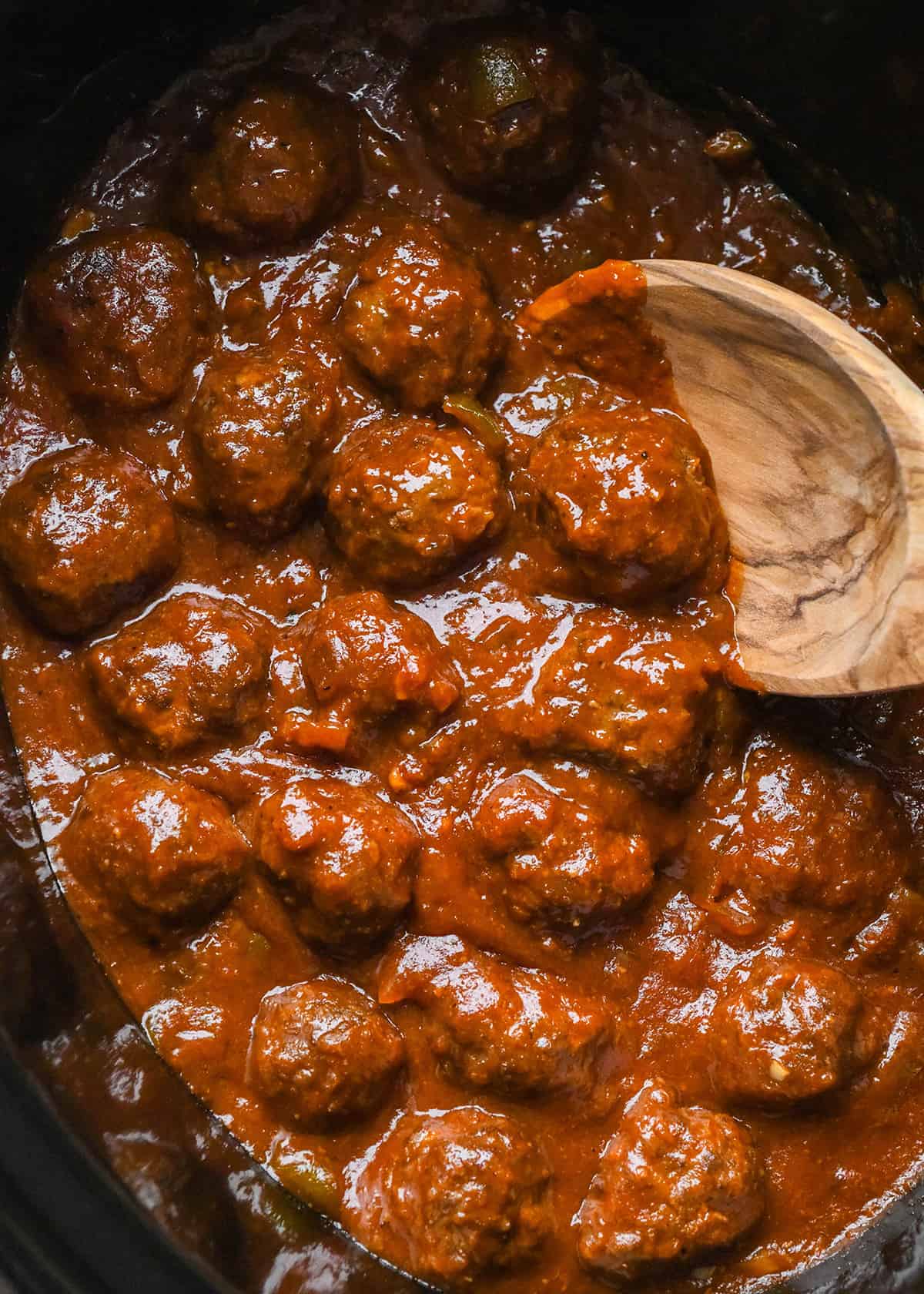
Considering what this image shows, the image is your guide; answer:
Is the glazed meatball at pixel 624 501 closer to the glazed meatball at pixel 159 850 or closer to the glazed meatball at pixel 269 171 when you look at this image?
the glazed meatball at pixel 269 171

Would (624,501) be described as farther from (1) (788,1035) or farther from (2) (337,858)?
(1) (788,1035)

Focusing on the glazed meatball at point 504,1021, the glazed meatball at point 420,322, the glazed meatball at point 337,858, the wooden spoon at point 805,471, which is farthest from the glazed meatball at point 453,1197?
the glazed meatball at point 420,322

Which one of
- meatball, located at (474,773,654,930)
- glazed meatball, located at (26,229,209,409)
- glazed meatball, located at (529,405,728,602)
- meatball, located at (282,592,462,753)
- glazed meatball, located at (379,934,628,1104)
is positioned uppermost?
glazed meatball, located at (26,229,209,409)

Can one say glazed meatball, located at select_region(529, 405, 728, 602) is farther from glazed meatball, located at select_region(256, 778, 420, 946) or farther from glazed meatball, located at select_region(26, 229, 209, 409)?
glazed meatball, located at select_region(26, 229, 209, 409)

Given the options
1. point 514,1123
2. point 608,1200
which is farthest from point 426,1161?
point 608,1200

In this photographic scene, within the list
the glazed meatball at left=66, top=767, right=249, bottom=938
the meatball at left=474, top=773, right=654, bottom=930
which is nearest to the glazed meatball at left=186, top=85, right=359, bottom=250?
the glazed meatball at left=66, top=767, right=249, bottom=938
